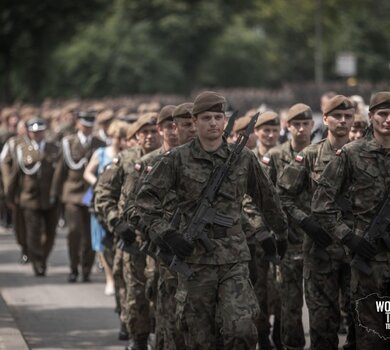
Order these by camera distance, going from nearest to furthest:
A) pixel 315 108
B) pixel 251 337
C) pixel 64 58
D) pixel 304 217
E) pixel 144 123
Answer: pixel 251 337 < pixel 304 217 < pixel 144 123 < pixel 315 108 < pixel 64 58

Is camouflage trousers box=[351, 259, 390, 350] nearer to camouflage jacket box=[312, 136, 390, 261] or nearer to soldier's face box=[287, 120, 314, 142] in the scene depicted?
camouflage jacket box=[312, 136, 390, 261]

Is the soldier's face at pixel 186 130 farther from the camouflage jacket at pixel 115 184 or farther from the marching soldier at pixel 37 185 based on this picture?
the marching soldier at pixel 37 185

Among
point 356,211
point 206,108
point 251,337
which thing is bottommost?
point 251,337

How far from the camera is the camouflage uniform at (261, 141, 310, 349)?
1193cm

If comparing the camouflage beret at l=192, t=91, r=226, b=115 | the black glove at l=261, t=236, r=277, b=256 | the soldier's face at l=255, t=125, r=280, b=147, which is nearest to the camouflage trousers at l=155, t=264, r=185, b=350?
the black glove at l=261, t=236, r=277, b=256

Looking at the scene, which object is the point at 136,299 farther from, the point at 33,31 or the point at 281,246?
the point at 33,31

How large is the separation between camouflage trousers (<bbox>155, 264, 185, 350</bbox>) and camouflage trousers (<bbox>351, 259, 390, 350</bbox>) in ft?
4.25

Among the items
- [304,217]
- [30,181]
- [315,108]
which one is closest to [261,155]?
[304,217]

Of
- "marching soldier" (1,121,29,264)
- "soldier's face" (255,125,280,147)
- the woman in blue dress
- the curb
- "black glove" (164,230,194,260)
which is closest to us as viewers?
"black glove" (164,230,194,260)

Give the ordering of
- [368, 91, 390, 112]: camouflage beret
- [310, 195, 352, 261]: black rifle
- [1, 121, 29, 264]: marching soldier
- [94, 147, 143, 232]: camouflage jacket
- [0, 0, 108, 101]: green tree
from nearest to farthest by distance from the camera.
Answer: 1. [368, 91, 390, 112]: camouflage beret
2. [310, 195, 352, 261]: black rifle
3. [94, 147, 143, 232]: camouflage jacket
4. [1, 121, 29, 264]: marching soldier
5. [0, 0, 108, 101]: green tree

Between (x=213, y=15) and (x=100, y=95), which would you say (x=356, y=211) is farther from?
(x=213, y=15)

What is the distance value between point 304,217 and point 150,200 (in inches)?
60.3

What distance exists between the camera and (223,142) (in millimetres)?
10039

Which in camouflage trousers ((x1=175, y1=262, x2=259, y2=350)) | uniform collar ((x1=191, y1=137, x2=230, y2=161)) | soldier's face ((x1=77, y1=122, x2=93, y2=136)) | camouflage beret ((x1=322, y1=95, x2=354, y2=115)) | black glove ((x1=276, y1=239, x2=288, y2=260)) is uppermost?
camouflage beret ((x1=322, y1=95, x2=354, y2=115))
